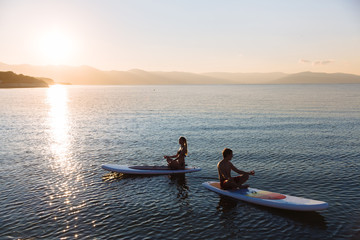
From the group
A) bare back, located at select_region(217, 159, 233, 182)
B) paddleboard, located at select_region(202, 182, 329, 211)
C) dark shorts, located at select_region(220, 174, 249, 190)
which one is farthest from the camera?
dark shorts, located at select_region(220, 174, 249, 190)

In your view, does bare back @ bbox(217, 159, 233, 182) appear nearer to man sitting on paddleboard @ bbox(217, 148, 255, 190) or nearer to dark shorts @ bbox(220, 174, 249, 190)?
man sitting on paddleboard @ bbox(217, 148, 255, 190)

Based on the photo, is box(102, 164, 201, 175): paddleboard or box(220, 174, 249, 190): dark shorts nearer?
box(220, 174, 249, 190): dark shorts

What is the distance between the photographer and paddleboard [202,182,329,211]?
44.0 feet

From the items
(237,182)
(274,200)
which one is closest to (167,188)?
(237,182)

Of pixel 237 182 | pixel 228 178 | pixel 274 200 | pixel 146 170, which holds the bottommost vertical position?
pixel 146 170

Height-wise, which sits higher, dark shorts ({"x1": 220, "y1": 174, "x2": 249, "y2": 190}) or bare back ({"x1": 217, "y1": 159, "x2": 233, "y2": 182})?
bare back ({"x1": 217, "y1": 159, "x2": 233, "y2": 182})

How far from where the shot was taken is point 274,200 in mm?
14414

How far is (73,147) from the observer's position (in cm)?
2969

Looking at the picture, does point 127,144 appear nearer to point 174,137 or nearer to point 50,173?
point 174,137

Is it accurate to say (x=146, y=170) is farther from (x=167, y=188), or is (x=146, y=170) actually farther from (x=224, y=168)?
(x=224, y=168)

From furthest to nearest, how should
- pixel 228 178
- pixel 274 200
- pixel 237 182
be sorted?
pixel 237 182, pixel 228 178, pixel 274 200

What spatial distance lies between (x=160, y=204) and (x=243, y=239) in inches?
203

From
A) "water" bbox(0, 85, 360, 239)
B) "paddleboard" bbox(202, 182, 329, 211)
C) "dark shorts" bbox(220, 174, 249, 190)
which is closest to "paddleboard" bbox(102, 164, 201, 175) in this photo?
"water" bbox(0, 85, 360, 239)

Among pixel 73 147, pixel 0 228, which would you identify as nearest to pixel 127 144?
pixel 73 147
